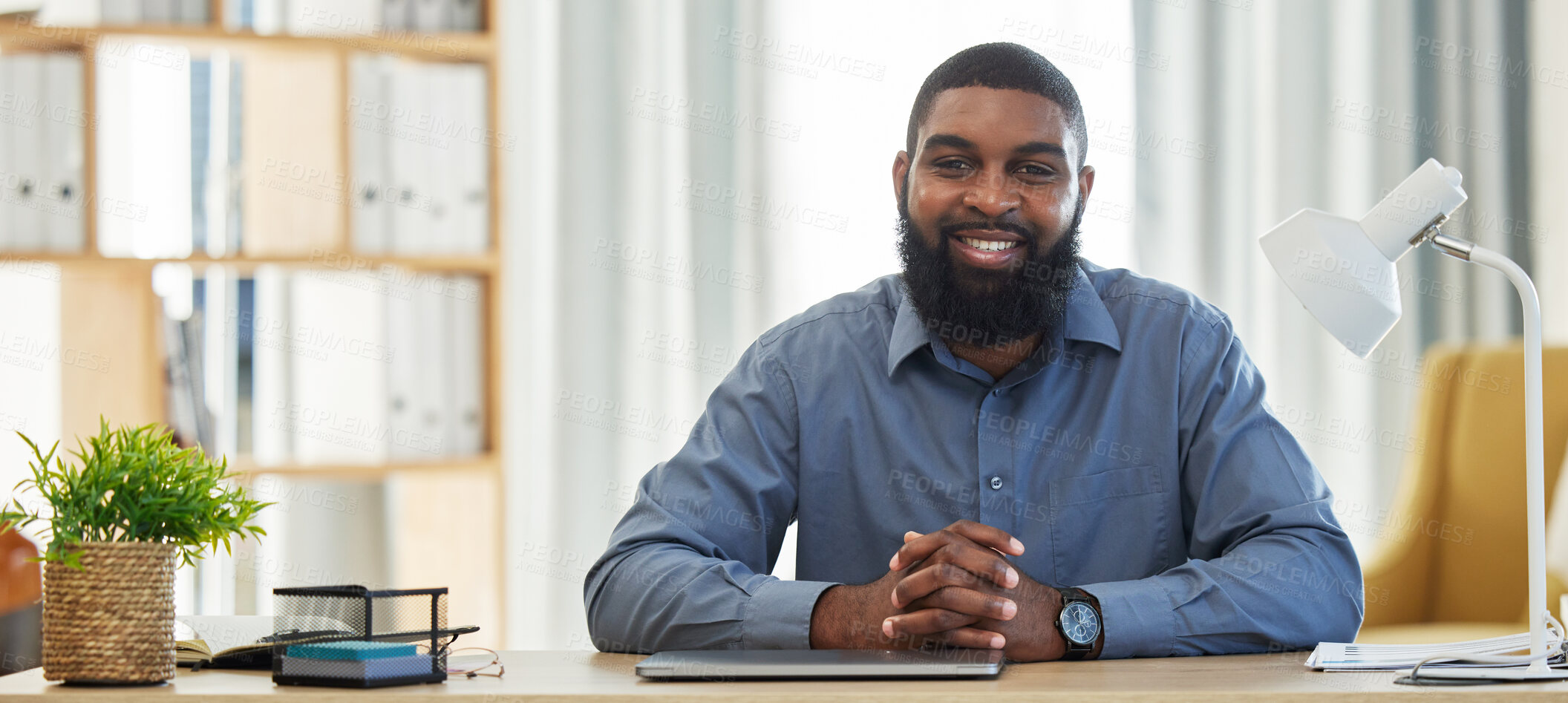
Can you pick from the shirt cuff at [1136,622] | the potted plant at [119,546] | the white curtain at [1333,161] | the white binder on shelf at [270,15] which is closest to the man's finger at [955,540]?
the shirt cuff at [1136,622]

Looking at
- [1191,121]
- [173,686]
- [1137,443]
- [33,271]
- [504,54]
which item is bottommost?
[173,686]

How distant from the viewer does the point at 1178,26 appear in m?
3.28

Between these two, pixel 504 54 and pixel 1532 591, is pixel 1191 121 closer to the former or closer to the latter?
pixel 504 54

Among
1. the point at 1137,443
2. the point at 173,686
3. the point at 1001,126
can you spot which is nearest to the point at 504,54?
the point at 1001,126

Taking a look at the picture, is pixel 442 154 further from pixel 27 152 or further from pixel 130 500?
pixel 130 500

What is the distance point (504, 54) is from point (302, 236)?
2.56 ft

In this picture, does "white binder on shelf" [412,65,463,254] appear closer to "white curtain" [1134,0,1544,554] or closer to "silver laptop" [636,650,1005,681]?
"white curtain" [1134,0,1544,554]

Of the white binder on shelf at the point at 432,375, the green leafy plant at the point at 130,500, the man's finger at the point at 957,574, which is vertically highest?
the white binder on shelf at the point at 432,375

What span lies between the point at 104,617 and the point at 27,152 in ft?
6.74

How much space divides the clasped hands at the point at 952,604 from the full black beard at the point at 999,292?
453 mm

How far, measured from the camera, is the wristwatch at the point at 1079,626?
128cm

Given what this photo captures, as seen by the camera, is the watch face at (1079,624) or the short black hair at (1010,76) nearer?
the watch face at (1079,624)

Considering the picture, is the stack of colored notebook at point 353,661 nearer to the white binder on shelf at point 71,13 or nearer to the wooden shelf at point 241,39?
the wooden shelf at point 241,39

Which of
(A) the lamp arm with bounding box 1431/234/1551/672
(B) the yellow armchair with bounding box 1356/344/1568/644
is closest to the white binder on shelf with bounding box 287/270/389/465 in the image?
(B) the yellow armchair with bounding box 1356/344/1568/644
